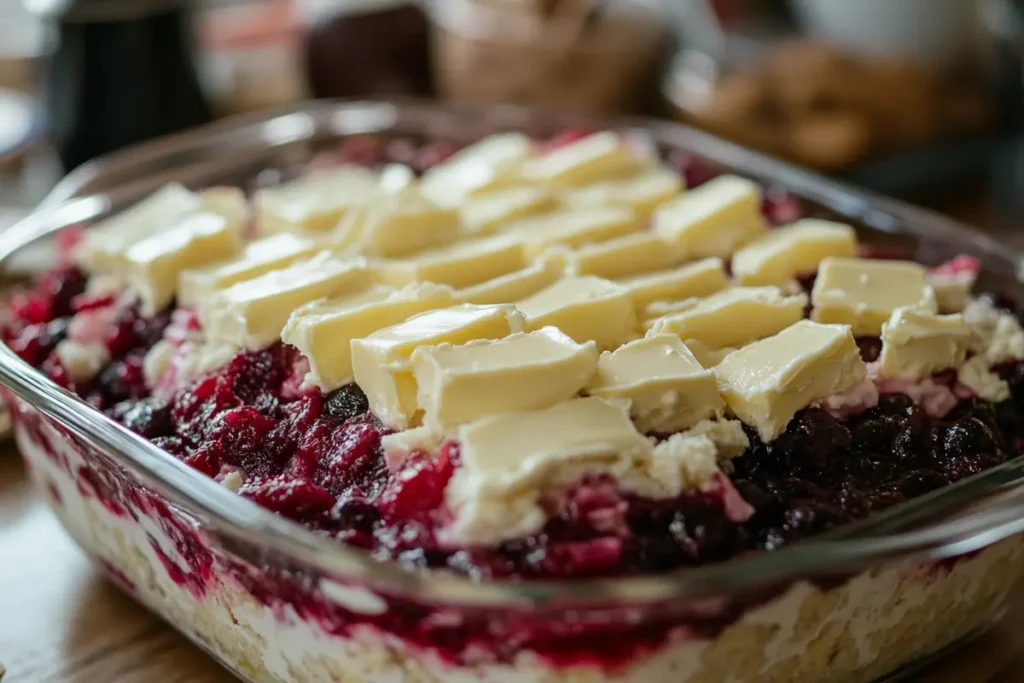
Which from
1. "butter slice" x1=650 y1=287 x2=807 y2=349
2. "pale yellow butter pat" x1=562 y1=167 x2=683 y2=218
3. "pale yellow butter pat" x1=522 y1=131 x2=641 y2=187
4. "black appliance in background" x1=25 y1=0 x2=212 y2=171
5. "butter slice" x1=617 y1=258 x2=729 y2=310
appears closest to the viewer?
"butter slice" x1=650 y1=287 x2=807 y2=349

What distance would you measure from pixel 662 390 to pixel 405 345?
0.95ft

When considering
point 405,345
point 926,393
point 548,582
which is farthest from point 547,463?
point 926,393

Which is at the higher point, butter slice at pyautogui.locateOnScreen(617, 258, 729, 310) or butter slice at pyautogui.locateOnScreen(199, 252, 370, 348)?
butter slice at pyautogui.locateOnScreen(199, 252, 370, 348)

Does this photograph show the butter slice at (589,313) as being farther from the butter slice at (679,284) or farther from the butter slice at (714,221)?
the butter slice at (714,221)

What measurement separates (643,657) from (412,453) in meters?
0.33

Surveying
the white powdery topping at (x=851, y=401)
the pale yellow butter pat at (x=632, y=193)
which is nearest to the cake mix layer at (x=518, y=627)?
the white powdery topping at (x=851, y=401)

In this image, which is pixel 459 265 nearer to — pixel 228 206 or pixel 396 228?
pixel 396 228

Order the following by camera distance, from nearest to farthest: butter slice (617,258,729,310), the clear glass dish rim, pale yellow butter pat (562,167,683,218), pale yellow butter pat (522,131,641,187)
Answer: the clear glass dish rim < butter slice (617,258,729,310) < pale yellow butter pat (562,167,683,218) < pale yellow butter pat (522,131,641,187)

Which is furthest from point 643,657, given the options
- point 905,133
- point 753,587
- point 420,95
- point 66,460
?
point 420,95

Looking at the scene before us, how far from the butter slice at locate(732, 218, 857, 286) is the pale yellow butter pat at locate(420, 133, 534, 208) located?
475mm

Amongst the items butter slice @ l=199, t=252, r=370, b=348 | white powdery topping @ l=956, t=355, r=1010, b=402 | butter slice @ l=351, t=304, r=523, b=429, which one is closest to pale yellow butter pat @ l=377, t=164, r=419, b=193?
butter slice @ l=199, t=252, r=370, b=348

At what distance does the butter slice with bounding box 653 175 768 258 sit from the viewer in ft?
5.90

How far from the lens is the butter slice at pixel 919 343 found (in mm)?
1436

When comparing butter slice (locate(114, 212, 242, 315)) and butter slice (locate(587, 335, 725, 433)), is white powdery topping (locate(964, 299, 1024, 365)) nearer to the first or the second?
butter slice (locate(587, 335, 725, 433))
